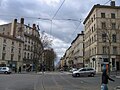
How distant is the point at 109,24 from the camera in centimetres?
6756

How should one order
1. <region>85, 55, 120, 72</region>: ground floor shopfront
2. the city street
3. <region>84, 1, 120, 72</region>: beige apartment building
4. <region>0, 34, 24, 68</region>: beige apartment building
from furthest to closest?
<region>0, 34, 24, 68</region>: beige apartment building < <region>84, 1, 120, 72</region>: beige apartment building < <region>85, 55, 120, 72</region>: ground floor shopfront < the city street

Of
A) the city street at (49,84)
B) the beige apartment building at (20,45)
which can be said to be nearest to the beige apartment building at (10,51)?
the beige apartment building at (20,45)

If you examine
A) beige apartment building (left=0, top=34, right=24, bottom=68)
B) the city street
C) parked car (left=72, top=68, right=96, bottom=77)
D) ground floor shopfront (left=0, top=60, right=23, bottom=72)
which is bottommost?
the city street

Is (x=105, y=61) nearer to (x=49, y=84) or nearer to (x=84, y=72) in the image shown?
(x=84, y=72)

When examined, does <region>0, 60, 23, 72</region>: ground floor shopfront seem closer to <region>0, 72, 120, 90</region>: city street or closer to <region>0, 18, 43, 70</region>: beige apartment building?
<region>0, 18, 43, 70</region>: beige apartment building

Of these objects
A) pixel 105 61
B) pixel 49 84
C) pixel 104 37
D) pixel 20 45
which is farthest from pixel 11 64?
pixel 49 84

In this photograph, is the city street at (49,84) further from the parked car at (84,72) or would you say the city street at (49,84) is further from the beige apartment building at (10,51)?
the beige apartment building at (10,51)

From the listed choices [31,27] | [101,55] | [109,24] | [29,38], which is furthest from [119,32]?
[31,27]

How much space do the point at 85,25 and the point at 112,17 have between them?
20.3 m

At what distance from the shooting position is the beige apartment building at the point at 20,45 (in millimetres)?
78375

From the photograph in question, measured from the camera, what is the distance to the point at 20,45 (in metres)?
88.9

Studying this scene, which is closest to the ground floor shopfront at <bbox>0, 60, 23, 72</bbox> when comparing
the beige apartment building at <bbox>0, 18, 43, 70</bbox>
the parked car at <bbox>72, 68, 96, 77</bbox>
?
the beige apartment building at <bbox>0, 18, 43, 70</bbox>

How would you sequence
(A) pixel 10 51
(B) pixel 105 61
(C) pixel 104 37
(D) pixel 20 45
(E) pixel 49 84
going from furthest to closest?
(D) pixel 20 45, (A) pixel 10 51, (C) pixel 104 37, (B) pixel 105 61, (E) pixel 49 84

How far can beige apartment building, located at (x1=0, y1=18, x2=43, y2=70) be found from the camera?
257 ft
